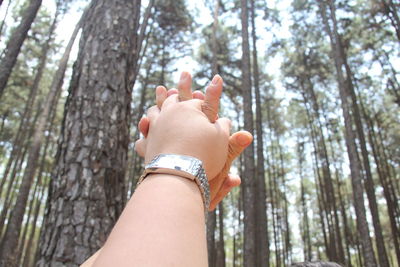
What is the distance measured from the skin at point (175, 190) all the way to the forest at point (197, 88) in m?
0.94

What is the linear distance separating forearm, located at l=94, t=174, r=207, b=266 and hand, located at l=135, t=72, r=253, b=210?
9.9 inches

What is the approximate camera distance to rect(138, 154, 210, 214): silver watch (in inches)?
28.7

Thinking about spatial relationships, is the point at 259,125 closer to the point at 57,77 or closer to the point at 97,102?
the point at 57,77

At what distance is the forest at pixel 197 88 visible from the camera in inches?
72.7

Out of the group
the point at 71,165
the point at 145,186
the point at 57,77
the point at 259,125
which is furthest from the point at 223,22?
the point at 145,186

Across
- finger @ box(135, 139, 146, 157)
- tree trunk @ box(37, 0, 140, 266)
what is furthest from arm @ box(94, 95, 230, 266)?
tree trunk @ box(37, 0, 140, 266)

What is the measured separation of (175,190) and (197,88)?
44.2ft

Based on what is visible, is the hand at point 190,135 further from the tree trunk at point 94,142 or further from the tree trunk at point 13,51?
the tree trunk at point 13,51

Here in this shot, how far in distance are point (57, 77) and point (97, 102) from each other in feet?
29.0

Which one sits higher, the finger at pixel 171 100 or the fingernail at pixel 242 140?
the finger at pixel 171 100

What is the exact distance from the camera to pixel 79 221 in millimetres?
1658

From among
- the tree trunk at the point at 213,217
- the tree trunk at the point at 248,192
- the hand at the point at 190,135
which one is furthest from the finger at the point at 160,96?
the tree trunk at the point at 213,217

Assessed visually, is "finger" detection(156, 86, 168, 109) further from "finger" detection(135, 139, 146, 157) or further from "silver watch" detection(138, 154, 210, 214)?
"silver watch" detection(138, 154, 210, 214)

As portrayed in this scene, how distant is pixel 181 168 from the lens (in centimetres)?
73
